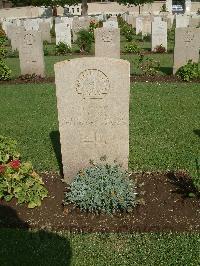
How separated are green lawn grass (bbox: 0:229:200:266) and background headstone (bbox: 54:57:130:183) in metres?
1.27

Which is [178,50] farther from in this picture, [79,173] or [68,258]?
[68,258]

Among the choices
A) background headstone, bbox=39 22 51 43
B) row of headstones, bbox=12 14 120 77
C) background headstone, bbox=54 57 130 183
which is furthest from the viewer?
background headstone, bbox=39 22 51 43

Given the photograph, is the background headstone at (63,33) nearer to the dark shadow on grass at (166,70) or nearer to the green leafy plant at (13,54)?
the green leafy plant at (13,54)

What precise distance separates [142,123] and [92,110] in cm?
345

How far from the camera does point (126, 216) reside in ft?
16.3

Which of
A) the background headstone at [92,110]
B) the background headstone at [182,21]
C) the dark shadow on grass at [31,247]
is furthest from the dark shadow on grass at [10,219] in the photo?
the background headstone at [182,21]

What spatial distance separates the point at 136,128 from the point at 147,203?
3.23 metres

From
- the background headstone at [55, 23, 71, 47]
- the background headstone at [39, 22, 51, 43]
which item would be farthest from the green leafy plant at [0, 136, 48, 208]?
the background headstone at [39, 22, 51, 43]

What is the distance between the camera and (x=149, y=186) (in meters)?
5.66

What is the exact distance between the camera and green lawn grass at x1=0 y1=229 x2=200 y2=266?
4254mm

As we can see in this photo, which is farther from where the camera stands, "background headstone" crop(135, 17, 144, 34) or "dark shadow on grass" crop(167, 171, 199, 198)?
"background headstone" crop(135, 17, 144, 34)

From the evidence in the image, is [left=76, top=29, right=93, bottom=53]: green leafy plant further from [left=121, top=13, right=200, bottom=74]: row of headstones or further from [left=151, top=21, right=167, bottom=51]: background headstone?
[left=121, top=13, right=200, bottom=74]: row of headstones

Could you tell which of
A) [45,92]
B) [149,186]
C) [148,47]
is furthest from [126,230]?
[148,47]

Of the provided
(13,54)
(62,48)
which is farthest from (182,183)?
(13,54)
